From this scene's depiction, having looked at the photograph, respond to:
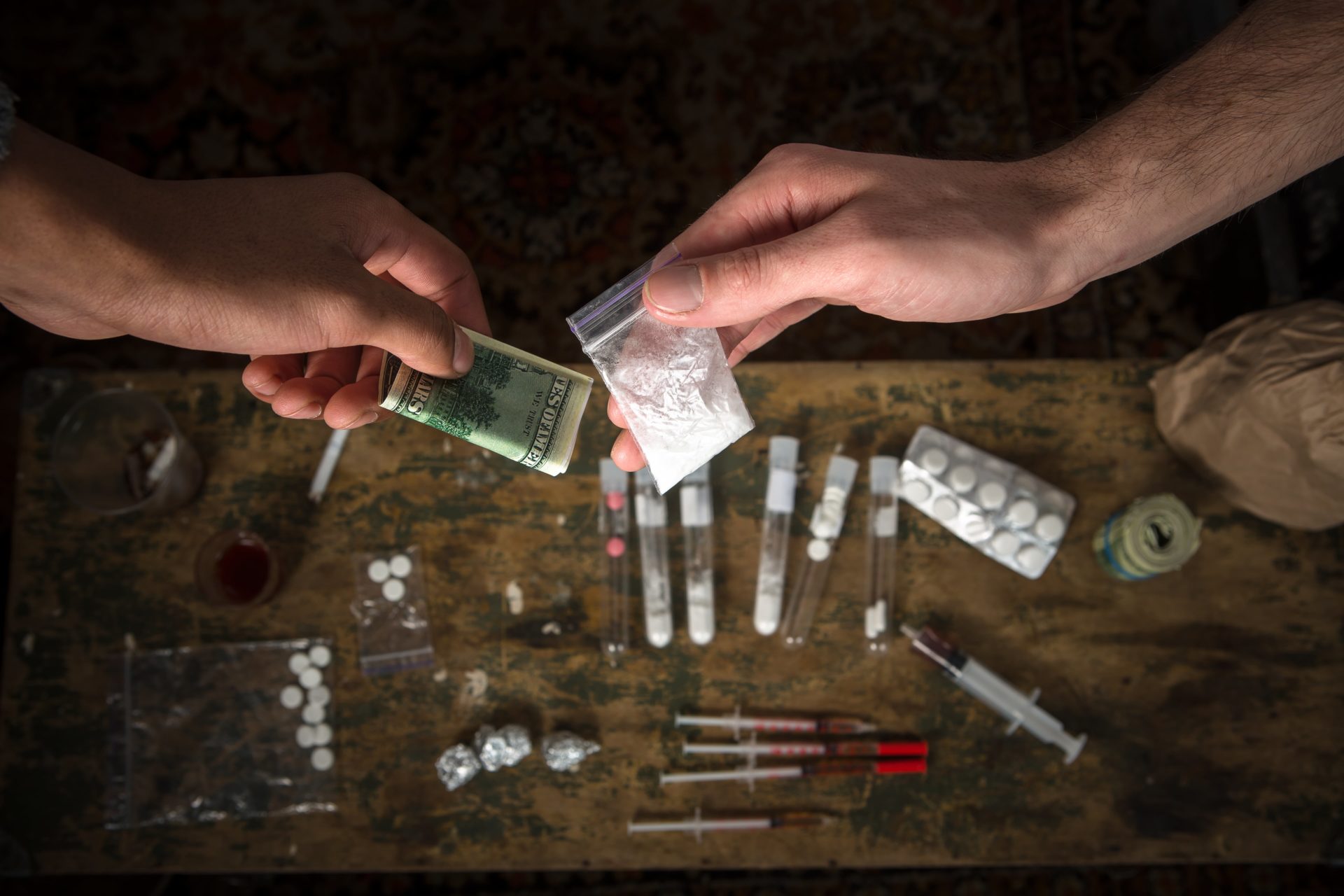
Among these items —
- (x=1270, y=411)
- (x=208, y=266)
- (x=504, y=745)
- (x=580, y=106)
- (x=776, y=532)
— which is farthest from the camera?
(x=580, y=106)

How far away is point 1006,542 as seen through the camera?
1.61m

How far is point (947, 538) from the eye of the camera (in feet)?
5.49

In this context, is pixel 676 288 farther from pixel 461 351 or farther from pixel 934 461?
pixel 934 461

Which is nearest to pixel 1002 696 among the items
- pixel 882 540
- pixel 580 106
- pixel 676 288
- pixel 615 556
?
pixel 882 540

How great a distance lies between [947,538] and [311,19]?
2.99 meters

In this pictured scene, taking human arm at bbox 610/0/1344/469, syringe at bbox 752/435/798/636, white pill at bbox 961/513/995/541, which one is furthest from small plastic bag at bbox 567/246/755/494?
white pill at bbox 961/513/995/541

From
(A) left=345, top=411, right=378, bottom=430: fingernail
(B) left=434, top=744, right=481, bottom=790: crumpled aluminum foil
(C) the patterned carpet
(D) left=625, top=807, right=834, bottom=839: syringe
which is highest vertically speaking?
(C) the patterned carpet

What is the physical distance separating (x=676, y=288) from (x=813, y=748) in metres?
1.03

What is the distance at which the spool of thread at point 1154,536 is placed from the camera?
1465mm

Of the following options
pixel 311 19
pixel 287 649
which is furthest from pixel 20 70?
pixel 287 649

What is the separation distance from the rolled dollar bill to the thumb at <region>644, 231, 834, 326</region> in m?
0.26

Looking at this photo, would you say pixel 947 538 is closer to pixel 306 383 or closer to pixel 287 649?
pixel 306 383

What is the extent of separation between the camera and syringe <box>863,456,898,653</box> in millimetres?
1646

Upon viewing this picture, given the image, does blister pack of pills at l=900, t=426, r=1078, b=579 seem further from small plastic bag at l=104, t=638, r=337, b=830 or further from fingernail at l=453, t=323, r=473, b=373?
small plastic bag at l=104, t=638, r=337, b=830
